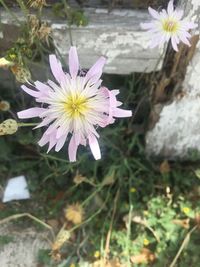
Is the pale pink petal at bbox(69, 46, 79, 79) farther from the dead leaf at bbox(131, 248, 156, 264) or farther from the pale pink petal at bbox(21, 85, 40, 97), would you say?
the dead leaf at bbox(131, 248, 156, 264)

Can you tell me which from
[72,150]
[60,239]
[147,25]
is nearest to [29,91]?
[72,150]

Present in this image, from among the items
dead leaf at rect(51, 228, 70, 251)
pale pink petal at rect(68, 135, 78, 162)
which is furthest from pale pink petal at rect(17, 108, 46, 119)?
dead leaf at rect(51, 228, 70, 251)

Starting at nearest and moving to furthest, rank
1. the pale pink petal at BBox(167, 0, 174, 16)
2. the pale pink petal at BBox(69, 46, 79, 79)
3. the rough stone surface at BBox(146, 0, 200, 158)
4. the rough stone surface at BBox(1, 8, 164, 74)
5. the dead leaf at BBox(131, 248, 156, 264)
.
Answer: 1. the pale pink petal at BBox(69, 46, 79, 79)
2. the pale pink petal at BBox(167, 0, 174, 16)
3. the rough stone surface at BBox(1, 8, 164, 74)
4. the rough stone surface at BBox(146, 0, 200, 158)
5. the dead leaf at BBox(131, 248, 156, 264)

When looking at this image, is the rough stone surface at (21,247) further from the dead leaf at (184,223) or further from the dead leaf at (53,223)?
the dead leaf at (184,223)

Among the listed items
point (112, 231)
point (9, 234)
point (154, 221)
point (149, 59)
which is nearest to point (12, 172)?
point (9, 234)

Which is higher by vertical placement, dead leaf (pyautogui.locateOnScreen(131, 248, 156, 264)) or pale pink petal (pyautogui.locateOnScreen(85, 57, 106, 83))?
pale pink petal (pyautogui.locateOnScreen(85, 57, 106, 83))

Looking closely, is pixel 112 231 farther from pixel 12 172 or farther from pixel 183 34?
pixel 183 34

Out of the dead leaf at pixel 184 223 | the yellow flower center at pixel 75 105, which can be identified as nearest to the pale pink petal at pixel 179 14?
the yellow flower center at pixel 75 105
